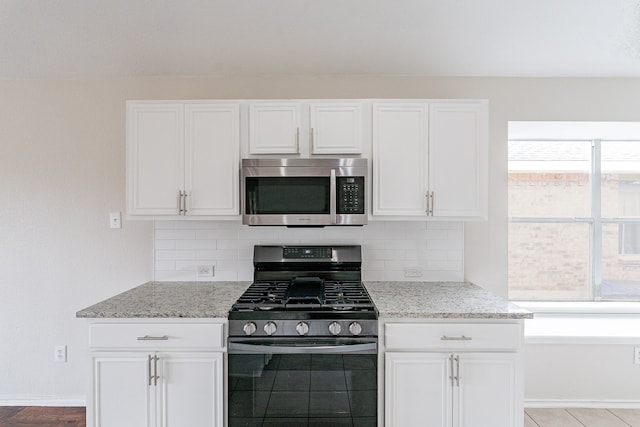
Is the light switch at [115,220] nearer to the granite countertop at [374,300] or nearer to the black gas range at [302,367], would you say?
the granite countertop at [374,300]

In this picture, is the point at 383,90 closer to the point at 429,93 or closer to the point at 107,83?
the point at 429,93

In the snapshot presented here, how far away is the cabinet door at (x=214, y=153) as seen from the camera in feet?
7.82

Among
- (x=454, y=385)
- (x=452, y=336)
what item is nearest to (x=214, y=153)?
(x=452, y=336)

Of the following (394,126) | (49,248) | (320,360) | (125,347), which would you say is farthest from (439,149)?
(49,248)

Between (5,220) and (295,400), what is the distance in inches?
98.6

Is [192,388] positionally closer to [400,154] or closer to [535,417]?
[400,154]

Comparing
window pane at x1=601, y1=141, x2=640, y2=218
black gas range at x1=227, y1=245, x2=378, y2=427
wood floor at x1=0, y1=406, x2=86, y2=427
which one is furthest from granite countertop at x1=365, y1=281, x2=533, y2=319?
wood floor at x1=0, y1=406, x2=86, y2=427

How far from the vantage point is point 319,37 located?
2211 millimetres

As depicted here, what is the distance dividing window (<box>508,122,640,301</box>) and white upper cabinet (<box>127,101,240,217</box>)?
96.8 inches

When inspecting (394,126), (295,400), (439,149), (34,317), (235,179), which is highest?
(394,126)

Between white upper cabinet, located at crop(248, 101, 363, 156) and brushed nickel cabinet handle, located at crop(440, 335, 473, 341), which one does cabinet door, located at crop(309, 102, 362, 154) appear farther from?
brushed nickel cabinet handle, located at crop(440, 335, 473, 341)

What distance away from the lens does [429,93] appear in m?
2.77

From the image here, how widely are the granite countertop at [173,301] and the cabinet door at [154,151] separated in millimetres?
516

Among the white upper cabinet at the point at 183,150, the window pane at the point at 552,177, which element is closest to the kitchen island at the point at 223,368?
the white upper cabinet at the point at 183,150
